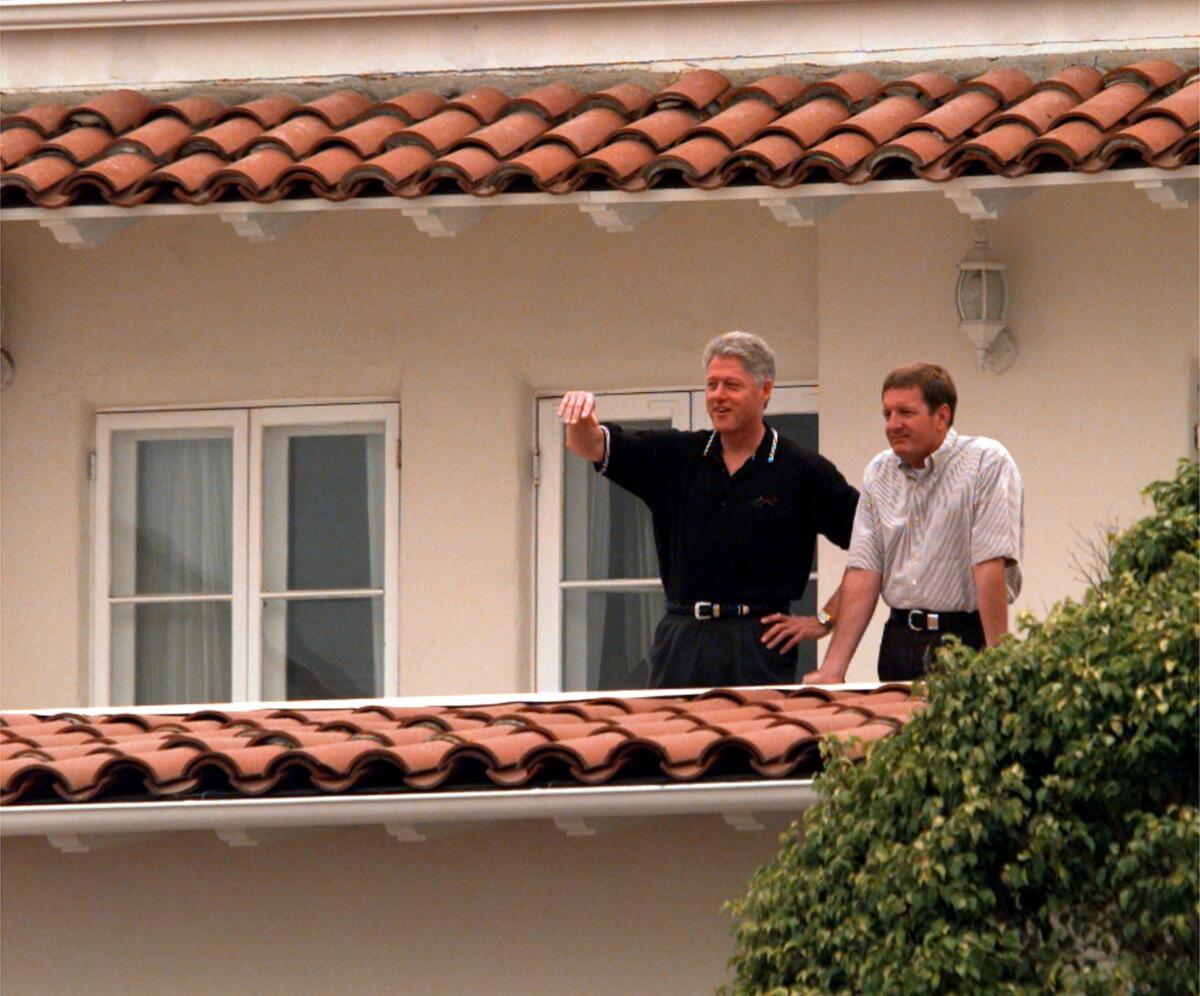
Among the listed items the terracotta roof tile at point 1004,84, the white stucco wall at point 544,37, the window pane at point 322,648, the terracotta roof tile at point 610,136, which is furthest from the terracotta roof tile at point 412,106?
the terracotta roof tile at point 1004,84

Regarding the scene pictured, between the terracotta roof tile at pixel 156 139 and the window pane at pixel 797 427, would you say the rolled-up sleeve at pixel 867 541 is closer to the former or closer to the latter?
the window pane at pixel 797 427

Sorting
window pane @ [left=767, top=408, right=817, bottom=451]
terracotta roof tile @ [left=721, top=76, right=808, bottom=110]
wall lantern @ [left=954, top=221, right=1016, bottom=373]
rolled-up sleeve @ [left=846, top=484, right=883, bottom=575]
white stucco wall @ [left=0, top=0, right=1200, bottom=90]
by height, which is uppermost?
white stucco wall @ [left=0, top=0, right=1200, bottom=90]

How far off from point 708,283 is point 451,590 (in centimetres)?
147

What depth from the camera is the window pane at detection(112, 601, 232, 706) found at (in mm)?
11953

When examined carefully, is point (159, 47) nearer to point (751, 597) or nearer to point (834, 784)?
point (751, 597)

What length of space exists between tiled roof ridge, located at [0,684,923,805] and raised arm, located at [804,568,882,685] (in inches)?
13.7

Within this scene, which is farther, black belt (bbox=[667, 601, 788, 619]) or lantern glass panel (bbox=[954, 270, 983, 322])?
lantern glass panel (bbox=[954, 270, 983, 322])

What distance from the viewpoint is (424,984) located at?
976 centimetres

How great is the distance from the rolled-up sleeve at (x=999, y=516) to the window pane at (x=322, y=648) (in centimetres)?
289

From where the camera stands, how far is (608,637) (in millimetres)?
11633

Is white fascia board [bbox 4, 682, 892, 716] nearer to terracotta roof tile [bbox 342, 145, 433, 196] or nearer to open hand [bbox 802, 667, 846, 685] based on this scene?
open hand [bbox 802, 667, 846, 685]

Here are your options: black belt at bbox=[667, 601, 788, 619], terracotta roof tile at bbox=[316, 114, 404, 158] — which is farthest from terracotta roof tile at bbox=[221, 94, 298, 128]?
black belt at bbox=[667, 601, 788, 619]

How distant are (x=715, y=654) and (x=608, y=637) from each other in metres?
1.64

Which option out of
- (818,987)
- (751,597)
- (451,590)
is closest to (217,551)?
(451,590)
